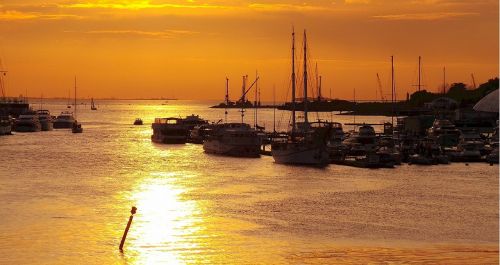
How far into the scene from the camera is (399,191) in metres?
65.7

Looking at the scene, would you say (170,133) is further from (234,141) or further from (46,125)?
(46,125)

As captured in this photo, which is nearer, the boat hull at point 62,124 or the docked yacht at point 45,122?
the docked yacht at point 45,122

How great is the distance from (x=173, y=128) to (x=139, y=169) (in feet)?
168

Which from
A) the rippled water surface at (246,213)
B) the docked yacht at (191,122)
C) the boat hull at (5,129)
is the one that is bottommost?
the rippled water surface at (246,213)

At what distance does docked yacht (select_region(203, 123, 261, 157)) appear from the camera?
104m

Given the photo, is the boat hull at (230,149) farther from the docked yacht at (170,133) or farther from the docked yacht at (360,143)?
the docked yacht at (170,133)

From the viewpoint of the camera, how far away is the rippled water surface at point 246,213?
38.0m

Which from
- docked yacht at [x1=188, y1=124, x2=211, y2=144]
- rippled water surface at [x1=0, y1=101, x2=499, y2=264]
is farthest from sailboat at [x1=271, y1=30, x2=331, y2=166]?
docked yacht at [x1=188, y1=124, x2=211, y2=144]

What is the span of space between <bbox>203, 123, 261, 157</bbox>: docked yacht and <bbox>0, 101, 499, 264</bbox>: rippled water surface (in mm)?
11398

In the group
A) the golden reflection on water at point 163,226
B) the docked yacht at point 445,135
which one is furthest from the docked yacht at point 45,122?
the golden reflection on water at point 163,226

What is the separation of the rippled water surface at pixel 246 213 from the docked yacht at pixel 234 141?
37.4ft

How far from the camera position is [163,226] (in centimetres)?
4566

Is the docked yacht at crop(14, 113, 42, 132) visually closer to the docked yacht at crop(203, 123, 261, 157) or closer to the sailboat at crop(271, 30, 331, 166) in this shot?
the docked yacht at crop(203, 123, 261, 157)

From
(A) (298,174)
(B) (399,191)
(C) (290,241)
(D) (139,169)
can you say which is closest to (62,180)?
(D) (139,169)
